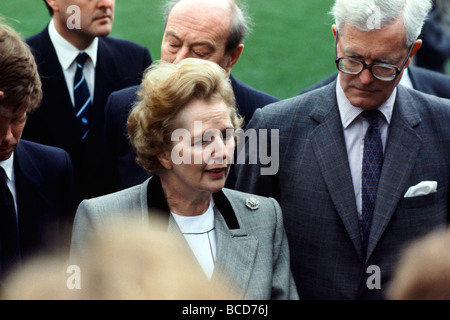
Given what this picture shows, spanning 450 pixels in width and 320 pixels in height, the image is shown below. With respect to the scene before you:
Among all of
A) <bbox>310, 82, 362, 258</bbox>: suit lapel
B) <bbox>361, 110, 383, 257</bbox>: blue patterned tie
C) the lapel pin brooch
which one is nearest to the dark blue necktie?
the lapel pin brooch

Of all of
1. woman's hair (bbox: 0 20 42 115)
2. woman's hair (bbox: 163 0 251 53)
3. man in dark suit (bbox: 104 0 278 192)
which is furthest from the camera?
woman's hair (bbox: 163 0 251 53)

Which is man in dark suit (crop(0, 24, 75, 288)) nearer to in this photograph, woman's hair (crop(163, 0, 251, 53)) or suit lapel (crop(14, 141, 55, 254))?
suit lapel (crop(14, 141, 55, 254))

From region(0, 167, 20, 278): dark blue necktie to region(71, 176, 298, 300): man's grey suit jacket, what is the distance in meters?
0.27

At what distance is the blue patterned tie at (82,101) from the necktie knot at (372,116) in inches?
60.5

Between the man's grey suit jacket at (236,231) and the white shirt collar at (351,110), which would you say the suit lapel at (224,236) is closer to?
the man's grey suit jacket at (236,231)

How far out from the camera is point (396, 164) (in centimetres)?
256

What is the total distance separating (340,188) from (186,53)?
3.41 ft

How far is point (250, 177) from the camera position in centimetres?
271

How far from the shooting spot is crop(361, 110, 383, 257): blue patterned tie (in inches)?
100

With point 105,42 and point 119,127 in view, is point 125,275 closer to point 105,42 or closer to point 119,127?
point 119,127

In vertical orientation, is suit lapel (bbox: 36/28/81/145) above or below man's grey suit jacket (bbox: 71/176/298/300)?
above
